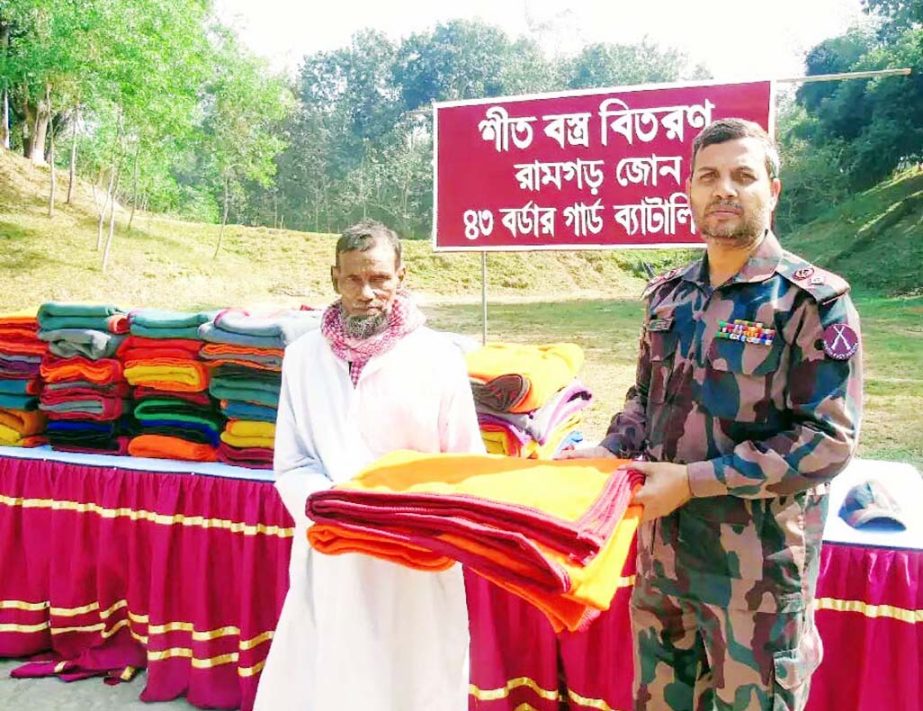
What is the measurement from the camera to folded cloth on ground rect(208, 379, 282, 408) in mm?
2439

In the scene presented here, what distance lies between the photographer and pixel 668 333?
1.52 metres

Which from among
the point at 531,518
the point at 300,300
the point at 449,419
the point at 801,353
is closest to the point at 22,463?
the point at 449,419

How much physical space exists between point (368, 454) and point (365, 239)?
48cm

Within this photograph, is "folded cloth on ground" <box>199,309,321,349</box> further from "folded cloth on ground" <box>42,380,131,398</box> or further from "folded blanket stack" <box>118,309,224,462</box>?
"folded cloth on ground" <box>42,380,131,398</box>

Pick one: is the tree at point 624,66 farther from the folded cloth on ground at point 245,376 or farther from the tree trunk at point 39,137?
the folded cloth on ground at point 245,376

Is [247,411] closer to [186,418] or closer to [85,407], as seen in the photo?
[186,418]

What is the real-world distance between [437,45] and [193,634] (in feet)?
115

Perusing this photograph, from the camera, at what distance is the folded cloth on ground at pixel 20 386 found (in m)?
2.75

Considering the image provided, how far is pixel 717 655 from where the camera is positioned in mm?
1439

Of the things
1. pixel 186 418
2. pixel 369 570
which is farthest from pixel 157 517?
pixel 369 570

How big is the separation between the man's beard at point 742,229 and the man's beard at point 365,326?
716 millimetres

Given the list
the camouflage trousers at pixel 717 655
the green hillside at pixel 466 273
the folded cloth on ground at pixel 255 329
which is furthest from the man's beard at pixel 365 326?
the green hillside at pixel 466 273

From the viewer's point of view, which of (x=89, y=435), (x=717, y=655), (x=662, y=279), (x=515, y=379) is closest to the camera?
(x=717, y=655)

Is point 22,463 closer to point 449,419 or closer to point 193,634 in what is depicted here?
point 193,634
